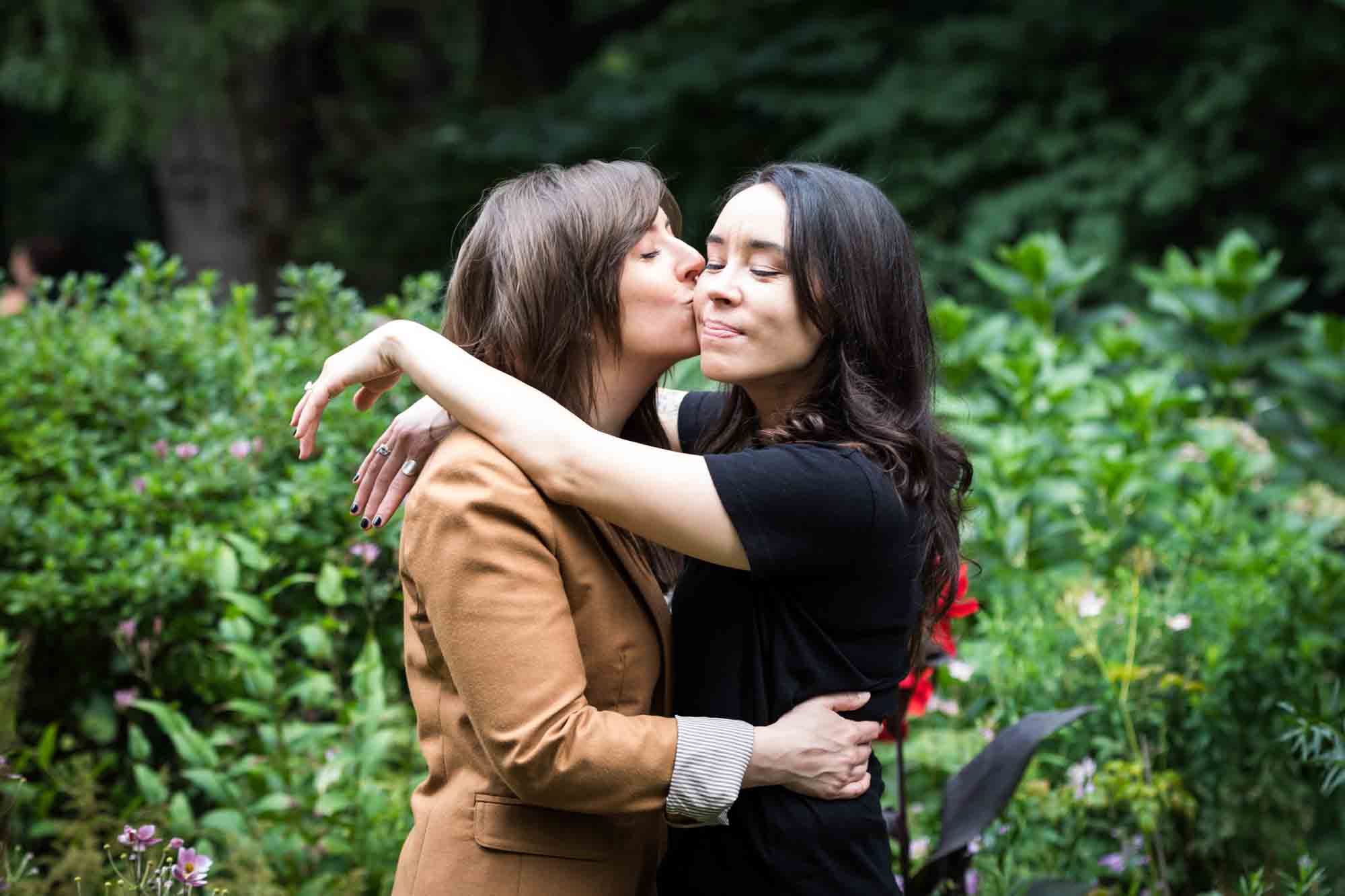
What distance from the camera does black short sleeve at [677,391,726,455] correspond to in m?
2.29

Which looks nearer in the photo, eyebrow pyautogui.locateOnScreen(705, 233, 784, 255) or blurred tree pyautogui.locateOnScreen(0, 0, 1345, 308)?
eyebrow pyautogui.locateOnScreen(705, 233, 784, 255)

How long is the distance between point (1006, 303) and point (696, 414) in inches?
222

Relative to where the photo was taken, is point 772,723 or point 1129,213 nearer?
point 772,723

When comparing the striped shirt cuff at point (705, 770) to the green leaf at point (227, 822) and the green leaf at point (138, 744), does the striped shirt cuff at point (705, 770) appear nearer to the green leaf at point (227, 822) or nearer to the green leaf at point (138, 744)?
the green leaf at point (227, 822)

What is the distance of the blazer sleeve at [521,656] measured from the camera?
161 centimetres

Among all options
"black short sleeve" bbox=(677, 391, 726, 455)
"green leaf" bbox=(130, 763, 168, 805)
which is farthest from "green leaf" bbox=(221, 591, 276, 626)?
"black short sleeve" bbox=(677, 391, 726, 455)

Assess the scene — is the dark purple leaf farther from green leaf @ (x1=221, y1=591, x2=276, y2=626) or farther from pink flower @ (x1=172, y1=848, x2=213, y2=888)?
green leaf @ (x1=221, y1=591, x2=276, y2=626)

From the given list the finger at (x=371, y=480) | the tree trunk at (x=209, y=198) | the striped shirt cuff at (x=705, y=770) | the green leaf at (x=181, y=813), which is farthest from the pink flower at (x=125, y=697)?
the tree trunk at (x=209, y=198)

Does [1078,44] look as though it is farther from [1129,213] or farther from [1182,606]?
[1182,606]

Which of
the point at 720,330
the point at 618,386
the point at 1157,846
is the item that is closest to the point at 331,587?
the point at 618,386

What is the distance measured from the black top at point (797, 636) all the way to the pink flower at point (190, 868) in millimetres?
687

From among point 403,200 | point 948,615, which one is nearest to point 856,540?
point 948,615

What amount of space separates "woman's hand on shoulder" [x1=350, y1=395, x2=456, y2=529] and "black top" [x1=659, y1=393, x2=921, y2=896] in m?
0.49

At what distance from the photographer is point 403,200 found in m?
9.74
